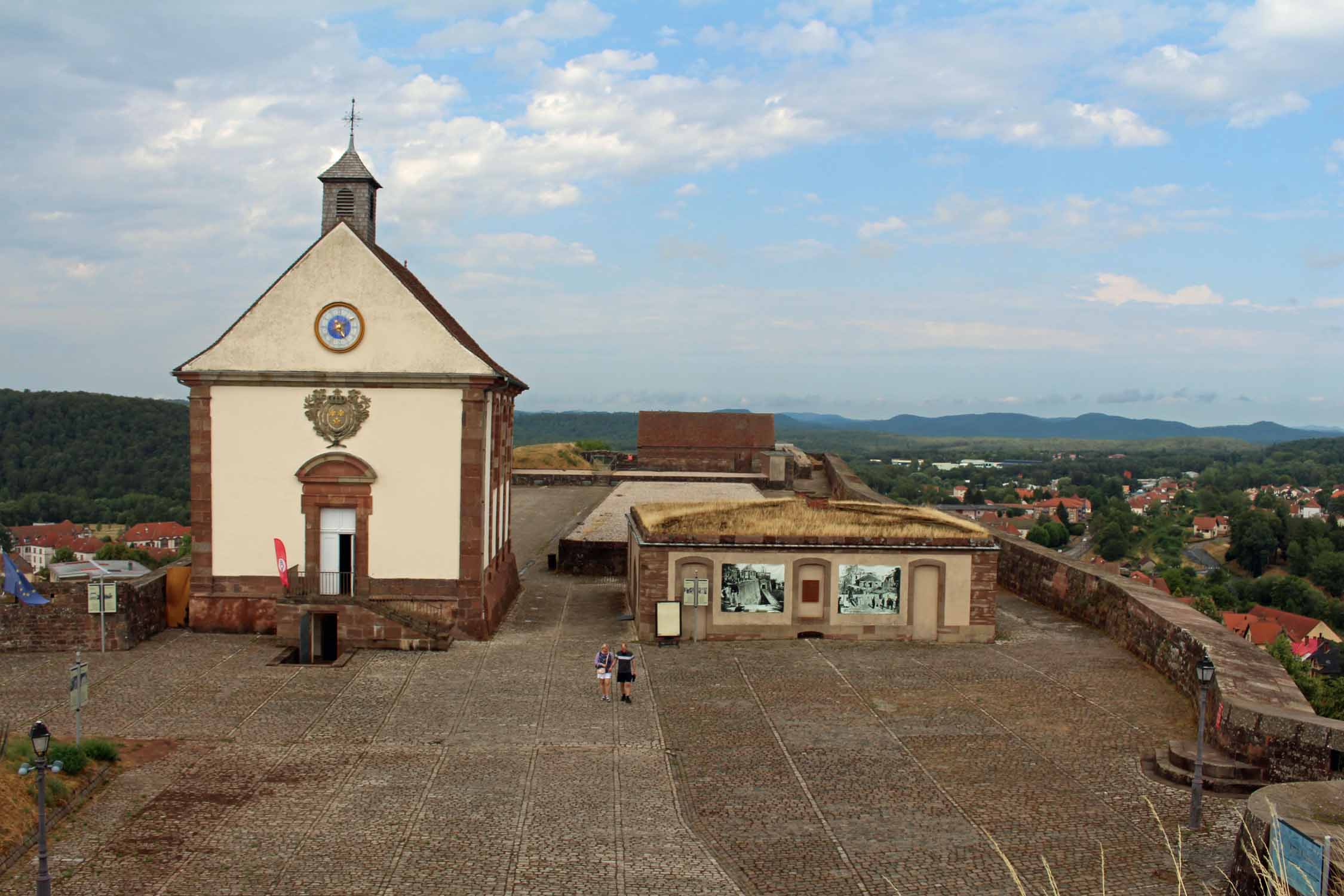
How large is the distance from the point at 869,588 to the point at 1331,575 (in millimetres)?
85024

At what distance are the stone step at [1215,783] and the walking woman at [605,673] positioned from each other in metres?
8.33

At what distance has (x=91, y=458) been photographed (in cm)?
9581

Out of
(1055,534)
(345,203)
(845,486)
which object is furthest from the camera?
(1055,534)

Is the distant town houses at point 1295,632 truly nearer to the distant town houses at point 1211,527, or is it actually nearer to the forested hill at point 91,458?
the distant town houses at point 1211,527

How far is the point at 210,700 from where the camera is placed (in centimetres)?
1742

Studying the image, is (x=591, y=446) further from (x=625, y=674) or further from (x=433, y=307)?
(x=625, y=674)

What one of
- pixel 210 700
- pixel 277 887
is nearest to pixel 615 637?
pixel 210 700

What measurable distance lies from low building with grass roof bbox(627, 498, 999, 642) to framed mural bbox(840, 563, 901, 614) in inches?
0.7

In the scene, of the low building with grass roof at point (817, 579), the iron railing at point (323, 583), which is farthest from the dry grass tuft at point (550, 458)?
the low building with grass roof at point (817, 579)

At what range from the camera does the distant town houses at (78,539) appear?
3061 inches

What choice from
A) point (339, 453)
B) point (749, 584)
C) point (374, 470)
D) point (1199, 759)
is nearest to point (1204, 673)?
point (1199, 759)

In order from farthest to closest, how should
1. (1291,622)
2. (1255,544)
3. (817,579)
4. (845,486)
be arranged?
(1255,544) → (1291,622) → (845,486) → (817,579)

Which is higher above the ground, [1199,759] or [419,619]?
[1199,759]

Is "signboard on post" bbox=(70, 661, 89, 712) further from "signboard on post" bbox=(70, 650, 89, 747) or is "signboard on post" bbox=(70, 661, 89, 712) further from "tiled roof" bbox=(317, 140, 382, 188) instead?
"tiled roof" bbox=(317, 140, 382, 188)
